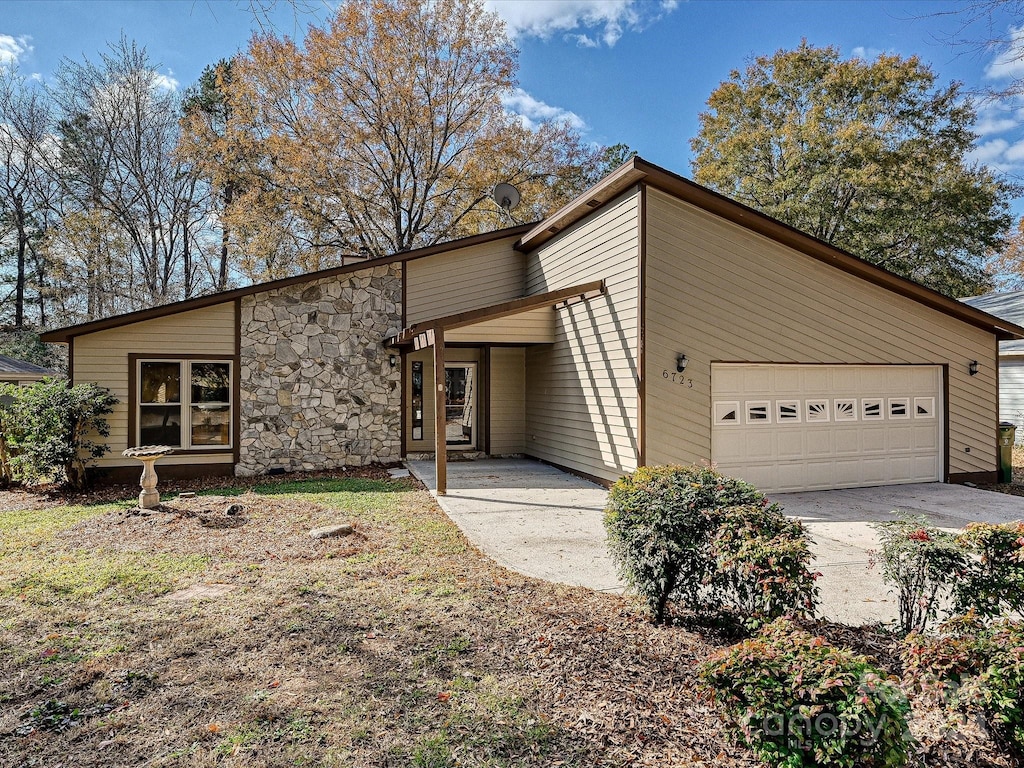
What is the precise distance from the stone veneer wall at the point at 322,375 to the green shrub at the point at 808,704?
29.5 ft

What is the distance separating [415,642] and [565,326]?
7042 millimetres

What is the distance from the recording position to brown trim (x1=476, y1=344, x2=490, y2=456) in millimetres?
11797

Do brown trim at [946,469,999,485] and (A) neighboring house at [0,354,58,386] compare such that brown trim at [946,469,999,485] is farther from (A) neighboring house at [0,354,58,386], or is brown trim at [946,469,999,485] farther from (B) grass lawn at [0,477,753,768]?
(A) neighboring house at [0,354,58,386]

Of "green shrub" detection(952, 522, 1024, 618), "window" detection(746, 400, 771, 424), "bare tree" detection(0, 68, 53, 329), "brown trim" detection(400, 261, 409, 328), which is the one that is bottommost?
"green shrub" detection(952, 522, 1024, 618)

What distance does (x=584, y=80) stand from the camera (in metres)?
15.2

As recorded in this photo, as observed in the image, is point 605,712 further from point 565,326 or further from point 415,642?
→ point 565,326

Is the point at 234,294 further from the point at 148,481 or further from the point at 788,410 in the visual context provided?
the point at 788,410

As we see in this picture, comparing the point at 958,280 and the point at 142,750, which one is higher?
the point at 958,280

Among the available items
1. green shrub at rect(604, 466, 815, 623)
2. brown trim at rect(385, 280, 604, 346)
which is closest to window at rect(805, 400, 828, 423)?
brown trim at rect(385, 280, 604, 346)

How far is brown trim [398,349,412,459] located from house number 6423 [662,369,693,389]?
211 inches

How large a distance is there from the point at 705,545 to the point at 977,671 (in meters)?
1.34

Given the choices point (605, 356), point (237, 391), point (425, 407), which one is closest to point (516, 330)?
point (605, 356)

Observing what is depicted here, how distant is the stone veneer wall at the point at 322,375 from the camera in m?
9.98

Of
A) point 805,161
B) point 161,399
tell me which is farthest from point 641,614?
point 805,161
